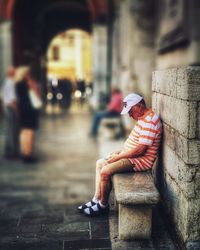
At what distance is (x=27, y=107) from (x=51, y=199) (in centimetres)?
278

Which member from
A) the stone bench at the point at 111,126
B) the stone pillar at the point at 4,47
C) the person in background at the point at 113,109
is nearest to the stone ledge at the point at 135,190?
the stone bench at the point at 111,126

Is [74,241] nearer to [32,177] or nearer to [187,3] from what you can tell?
[32,177]

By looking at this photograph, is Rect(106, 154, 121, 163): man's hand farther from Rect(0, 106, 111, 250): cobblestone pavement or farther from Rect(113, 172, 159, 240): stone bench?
Rect(0, 106, 111, 250): cobblestone pavement

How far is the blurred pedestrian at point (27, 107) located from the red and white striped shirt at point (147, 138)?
406 centimetres

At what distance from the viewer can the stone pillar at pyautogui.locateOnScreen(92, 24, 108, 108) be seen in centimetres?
1875

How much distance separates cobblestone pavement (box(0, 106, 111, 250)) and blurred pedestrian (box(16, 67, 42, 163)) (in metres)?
0.31

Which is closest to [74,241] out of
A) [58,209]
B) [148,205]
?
[148,205]

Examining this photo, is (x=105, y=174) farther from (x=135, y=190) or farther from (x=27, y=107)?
(x=27, y=107)

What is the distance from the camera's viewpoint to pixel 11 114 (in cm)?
896

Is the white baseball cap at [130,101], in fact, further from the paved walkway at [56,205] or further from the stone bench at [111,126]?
the stone bench at [111,126]

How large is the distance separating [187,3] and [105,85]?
12300 millimetres

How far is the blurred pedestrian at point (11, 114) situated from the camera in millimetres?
8812

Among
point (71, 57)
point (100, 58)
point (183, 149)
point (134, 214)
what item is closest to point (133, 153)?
point (134, 214)

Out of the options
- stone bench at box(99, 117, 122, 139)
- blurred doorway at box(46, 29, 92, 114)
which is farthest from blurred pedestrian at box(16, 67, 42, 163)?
blurred doorway at box(46, 29, 92, 114)
